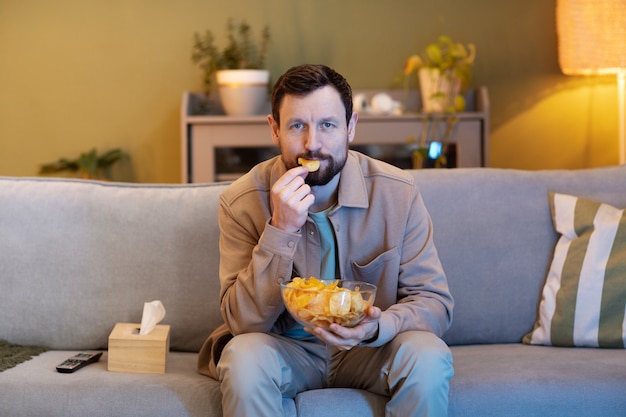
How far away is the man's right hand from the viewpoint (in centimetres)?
193

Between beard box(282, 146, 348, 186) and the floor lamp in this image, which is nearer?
beard box(282, 146, 348, 186)

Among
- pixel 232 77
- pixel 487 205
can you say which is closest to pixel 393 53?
pixel 232 77

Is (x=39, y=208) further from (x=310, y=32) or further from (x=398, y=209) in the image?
(x=310, y=32)

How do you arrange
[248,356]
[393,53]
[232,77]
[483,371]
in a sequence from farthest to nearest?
[393,53]
[232,77]
[483,371]
[248,356]

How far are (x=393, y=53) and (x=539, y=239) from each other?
225 centimetres

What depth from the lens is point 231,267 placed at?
212cm

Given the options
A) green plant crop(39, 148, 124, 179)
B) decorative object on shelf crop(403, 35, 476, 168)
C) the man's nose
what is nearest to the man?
the man's nose

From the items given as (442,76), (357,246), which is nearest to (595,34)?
(442,76)

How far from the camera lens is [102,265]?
2441 mm

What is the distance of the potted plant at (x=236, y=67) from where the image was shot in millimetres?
4207

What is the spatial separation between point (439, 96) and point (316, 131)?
88.0 inches

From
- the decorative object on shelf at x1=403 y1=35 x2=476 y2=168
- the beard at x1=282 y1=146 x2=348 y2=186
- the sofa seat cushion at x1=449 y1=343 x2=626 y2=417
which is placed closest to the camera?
the sofa seat cushion at x1=449 y1=343 x2=626 y2=417

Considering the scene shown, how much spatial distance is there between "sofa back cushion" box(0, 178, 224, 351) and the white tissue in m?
0.11

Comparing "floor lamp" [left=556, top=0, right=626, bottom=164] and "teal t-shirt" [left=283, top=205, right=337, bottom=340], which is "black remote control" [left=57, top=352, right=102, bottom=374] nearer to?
"teal t-shirt" [left=283, top=205, right=337, bottom=340]
